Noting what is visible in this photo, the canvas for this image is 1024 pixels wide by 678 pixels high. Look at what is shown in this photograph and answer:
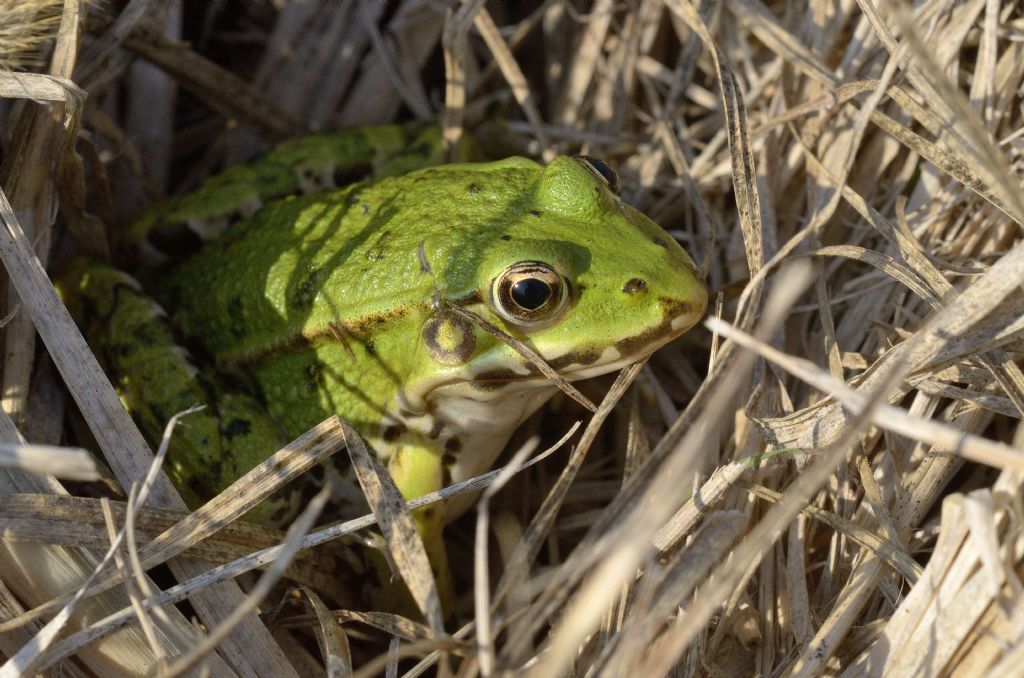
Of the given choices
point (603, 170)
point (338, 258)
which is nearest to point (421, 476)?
point (338, 258)

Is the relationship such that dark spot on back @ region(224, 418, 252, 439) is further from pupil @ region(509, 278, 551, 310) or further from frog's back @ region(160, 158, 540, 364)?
pupil @ region(509, 278, 551, 310)

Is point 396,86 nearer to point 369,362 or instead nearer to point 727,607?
point 369,362

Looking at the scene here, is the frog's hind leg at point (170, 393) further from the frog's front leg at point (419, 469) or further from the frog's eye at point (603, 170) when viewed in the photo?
the frog's eye at point (603, 170)

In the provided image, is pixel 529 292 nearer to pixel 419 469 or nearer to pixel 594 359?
pixel 594 359

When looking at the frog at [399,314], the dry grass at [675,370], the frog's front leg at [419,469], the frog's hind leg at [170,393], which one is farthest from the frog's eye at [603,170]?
the frog's hind leg at [170,393]

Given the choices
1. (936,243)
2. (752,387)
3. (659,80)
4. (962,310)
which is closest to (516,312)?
(752,387)

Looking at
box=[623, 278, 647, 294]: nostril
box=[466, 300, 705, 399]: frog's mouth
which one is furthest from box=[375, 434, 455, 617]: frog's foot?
box=[623, 278, 647, 294]: nostril
